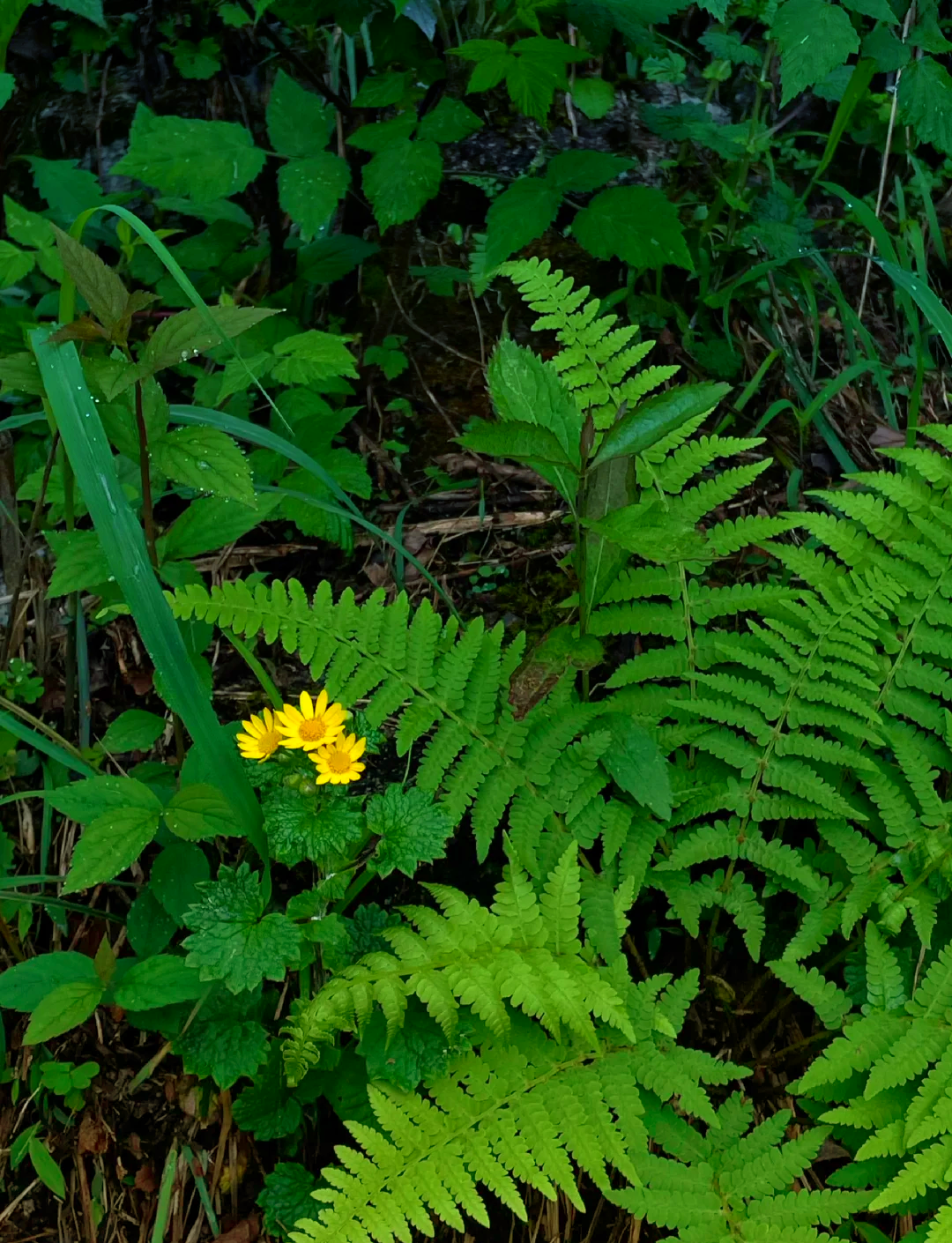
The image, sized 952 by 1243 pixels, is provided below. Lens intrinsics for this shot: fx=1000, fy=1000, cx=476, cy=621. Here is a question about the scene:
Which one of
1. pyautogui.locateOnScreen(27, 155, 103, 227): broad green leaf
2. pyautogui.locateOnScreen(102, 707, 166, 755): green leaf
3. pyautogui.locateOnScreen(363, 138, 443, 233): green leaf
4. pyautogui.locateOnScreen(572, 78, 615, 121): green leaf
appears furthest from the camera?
pyautogui.locateOnScreen(572, 78, 615, 121): green leaf

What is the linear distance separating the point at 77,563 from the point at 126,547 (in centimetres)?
25

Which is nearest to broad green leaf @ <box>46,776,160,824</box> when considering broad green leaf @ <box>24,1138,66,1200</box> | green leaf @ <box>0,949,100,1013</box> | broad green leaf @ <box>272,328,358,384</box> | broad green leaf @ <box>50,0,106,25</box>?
green leaf @ <box>0,949,100,1013</box>

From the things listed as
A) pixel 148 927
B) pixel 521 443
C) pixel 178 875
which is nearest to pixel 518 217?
pixel 521 443

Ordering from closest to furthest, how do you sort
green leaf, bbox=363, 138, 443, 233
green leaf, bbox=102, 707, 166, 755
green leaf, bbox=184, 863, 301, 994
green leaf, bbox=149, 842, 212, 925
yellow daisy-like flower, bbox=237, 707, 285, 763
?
green leaf, bbox=184, 863, 301, 994, yellow daisy-like flower, bbox=237, 707, 285, 763, green leaf, bbox=149, 842, 212, 925, green leaf, bbox=102, 707, 166, 755, green leaf, bbox=363, 138, 443, 233

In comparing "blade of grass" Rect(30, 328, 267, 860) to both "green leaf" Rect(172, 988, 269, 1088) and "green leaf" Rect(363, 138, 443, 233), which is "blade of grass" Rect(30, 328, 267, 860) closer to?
"green leaf" Rect(172, 988, 269, 1088)

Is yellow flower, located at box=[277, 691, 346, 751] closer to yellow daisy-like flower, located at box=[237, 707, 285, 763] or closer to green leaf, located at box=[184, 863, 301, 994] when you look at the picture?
yellow daisy-like flower, located at box=[237, 707, 285, 763]

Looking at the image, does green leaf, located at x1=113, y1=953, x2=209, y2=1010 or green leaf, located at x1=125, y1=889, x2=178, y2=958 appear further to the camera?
green leaf, located at x1=125, y1=889, x2=178, y2=958

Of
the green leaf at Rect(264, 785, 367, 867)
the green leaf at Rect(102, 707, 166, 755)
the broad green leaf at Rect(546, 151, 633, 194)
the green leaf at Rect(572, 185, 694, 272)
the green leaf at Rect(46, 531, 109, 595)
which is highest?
the broad green leaf at Rect(546, 151, 633, 194)

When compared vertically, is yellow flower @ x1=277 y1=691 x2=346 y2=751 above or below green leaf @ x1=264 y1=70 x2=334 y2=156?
below

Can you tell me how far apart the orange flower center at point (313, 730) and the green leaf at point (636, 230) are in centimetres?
142

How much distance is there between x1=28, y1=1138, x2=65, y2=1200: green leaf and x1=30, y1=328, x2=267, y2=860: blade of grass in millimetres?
827

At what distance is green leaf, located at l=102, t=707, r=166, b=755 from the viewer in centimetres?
204

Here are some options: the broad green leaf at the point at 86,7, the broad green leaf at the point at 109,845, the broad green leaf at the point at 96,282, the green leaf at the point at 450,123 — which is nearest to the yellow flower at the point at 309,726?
the broad green leaf at the point at 109,845

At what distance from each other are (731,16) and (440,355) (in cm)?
141
